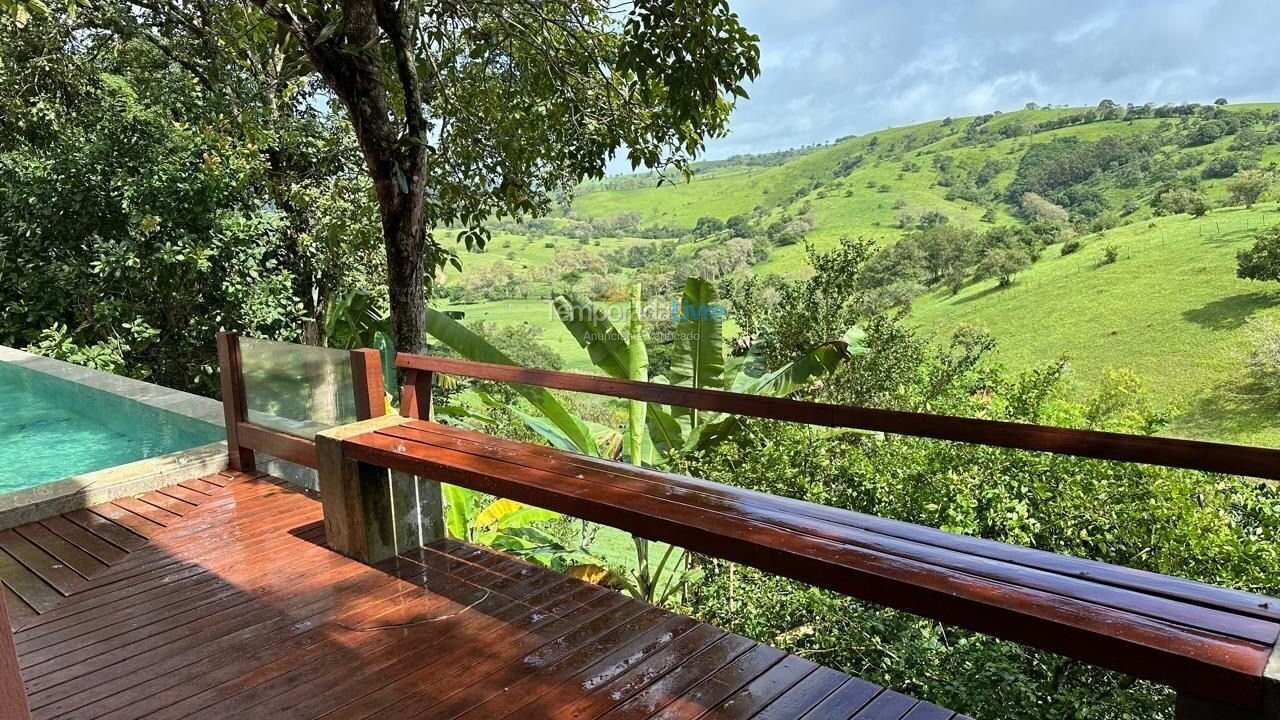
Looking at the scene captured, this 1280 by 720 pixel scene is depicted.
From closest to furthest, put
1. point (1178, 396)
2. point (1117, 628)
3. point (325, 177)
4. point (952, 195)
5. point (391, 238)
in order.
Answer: point (1117, 628), point (391, 238), point (325, 177), point (1178, 396), point (952, 195)

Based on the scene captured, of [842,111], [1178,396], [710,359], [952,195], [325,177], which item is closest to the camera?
[710,359]

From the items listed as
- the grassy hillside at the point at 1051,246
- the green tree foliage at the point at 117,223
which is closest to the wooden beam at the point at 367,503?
the green tree foliage at the point at 117,223

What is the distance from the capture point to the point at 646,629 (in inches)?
82.7

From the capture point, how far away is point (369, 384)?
288 centimetres

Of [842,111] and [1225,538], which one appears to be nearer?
[1225,538]

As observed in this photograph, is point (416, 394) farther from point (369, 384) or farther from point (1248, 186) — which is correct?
point (1248, 186)

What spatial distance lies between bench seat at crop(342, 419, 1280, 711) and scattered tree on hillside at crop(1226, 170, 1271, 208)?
18306 millimetres

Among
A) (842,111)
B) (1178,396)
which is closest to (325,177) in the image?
(1178,396)

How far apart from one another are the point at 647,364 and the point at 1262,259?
533 inches

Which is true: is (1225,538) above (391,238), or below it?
below

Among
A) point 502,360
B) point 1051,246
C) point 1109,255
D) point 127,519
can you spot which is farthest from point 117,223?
point 1051,246

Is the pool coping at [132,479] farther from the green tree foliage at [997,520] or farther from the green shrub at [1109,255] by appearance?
the green shrub at [1109,255]

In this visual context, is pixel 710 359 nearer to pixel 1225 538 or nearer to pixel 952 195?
pixel 1225 538

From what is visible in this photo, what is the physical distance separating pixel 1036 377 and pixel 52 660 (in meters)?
5.22
